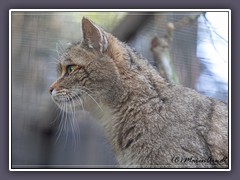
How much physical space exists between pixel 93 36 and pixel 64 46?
0.28m

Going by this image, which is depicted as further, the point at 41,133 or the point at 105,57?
the point at 41,133

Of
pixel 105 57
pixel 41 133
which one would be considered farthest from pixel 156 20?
pixel 41 133

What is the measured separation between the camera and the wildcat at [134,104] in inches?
98.7

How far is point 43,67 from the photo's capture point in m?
2.95

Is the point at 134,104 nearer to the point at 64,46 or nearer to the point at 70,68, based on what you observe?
the point at 70,68

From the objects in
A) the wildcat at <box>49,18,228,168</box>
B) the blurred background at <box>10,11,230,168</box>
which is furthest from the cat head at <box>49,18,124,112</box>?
the blurred background at <box>10,11,230,168</box>

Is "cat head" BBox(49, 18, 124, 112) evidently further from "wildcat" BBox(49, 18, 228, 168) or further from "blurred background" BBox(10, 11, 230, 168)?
"blurred background" BBox(10, 11, 230, 168)

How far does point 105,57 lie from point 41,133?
0.81 metres

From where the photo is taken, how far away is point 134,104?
260 cm

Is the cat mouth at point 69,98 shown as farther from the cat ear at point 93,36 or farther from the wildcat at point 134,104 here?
the cat ear at point 93,36

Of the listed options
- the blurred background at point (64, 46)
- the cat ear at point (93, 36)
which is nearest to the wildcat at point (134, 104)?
the cat ear at point (93, 36)

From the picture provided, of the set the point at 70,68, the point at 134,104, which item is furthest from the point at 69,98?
the point at 134,104
